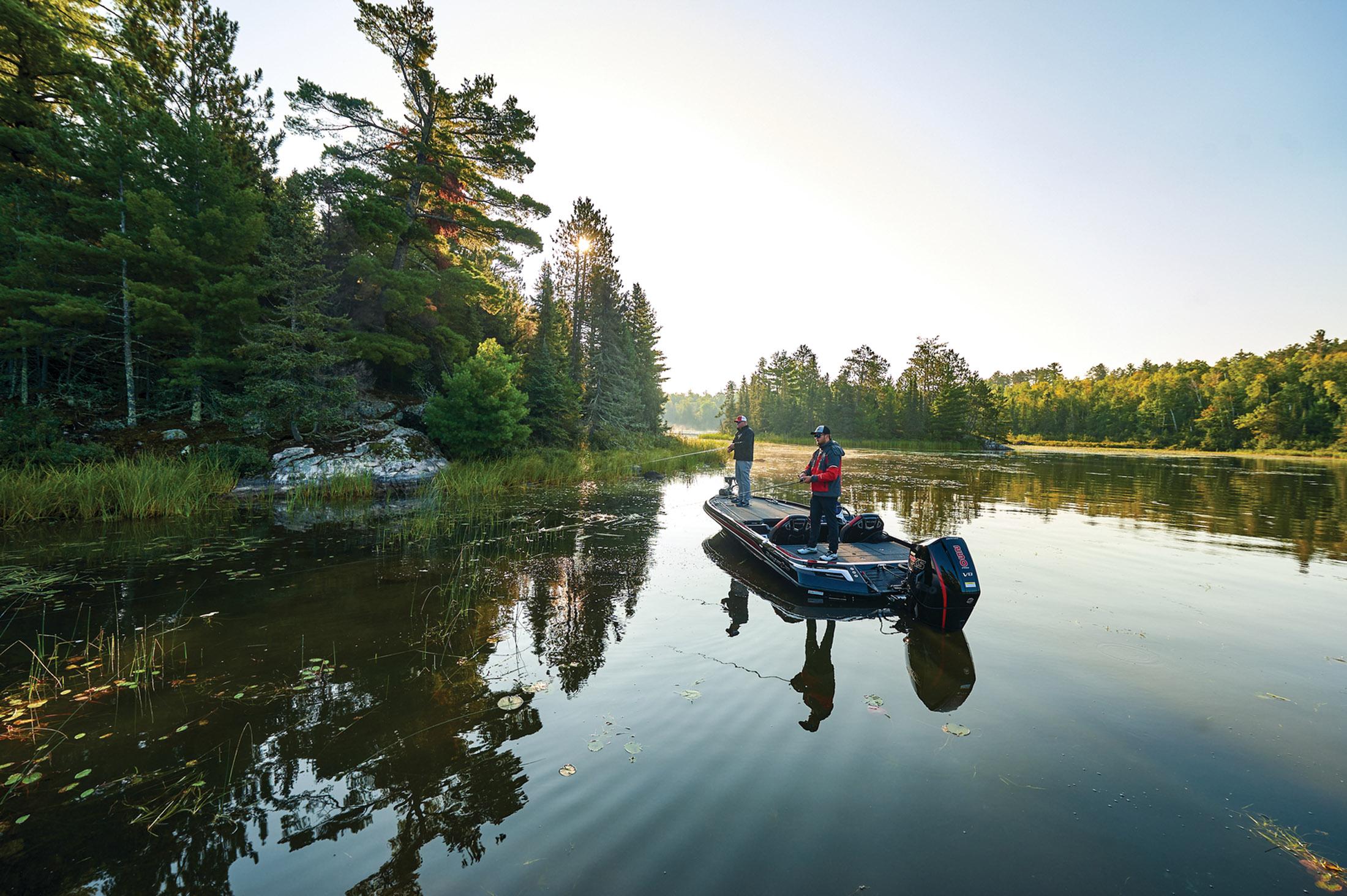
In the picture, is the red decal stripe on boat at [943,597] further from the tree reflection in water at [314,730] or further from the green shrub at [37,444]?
the green shrub at [37,444]

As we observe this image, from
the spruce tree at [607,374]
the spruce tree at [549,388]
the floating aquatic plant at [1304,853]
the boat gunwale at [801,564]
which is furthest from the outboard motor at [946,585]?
the spruce tree at [607,374]

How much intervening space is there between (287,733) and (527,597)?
350cm

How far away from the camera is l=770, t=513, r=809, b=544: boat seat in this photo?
8805mm

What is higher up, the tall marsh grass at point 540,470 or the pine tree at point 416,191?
the pine tree at point 416,191

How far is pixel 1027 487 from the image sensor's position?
21.7m

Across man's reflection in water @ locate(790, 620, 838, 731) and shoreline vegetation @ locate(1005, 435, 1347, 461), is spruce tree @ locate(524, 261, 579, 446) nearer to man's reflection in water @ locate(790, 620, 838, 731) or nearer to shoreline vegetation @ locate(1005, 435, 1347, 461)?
man's reflection in water @ locate(790, 620, 838, 731)

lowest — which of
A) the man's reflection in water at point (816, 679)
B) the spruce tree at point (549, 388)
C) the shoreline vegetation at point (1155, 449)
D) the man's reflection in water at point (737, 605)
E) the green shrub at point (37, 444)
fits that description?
the man's reflection in water at point (737, 605)

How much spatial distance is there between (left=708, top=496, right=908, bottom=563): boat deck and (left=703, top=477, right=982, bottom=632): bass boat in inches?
0.9

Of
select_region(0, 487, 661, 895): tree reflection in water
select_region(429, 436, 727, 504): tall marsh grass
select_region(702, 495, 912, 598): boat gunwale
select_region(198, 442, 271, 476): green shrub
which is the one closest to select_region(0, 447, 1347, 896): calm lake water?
select_region(0, 487, 661, 895): tree reflection in water

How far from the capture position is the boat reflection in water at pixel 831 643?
474 centimetres

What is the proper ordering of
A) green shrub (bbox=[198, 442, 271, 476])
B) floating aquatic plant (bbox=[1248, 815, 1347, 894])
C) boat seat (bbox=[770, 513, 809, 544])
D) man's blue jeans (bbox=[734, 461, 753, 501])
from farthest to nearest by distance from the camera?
green shrub (bbox=[198, 442, 271, 476]) → man's blue jeans (bbox=[734, 461, 753, 501]) → boat seat (bbox=[770, 513, 809, 544]) → floating aquatic plant (bbox=[1248, 815, 1347, 894])

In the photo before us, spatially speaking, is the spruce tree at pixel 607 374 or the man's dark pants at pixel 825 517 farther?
the spruce tree at pixel 607 374

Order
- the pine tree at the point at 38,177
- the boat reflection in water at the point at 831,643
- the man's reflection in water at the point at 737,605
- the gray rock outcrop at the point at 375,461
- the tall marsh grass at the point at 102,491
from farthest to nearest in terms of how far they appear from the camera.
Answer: the gray rock outcrop at the point at 375,461 < the pine tree at the point at 38,177 < the tall marsh grass at the point at 102,491 < the man's reflection in water at the point at 737,605 < the boat reflection in water at the point at 831,643

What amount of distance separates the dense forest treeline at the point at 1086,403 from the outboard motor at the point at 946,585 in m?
62.7
